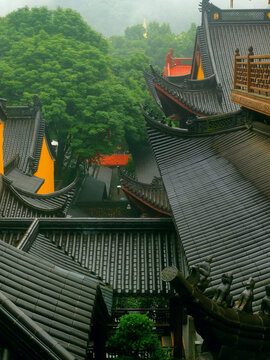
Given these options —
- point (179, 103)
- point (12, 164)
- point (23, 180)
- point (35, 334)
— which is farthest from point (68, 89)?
point (35, 334)

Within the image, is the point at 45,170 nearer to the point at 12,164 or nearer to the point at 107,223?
the point at 12,164

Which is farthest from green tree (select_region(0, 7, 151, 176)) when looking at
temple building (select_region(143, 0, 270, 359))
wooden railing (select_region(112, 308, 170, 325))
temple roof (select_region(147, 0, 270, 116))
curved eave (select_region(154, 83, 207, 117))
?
wooden railing (select_region(112, 308, 170, 325))

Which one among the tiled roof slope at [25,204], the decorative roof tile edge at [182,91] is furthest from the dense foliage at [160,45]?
the tiled roof slope at [25,204]

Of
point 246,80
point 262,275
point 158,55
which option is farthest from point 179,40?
point 262,275

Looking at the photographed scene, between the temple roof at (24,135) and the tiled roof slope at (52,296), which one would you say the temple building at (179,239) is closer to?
the tiled roof slope at (52,296)

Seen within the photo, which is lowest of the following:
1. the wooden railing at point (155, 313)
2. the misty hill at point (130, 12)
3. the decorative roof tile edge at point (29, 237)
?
the wooden railing at point (155, 313)

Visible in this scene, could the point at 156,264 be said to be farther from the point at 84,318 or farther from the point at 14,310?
the point at 14,310

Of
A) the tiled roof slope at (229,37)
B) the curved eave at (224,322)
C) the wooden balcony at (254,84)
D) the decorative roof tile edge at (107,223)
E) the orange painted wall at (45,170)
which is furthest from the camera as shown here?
the orange painted wall at (45,170)
